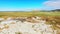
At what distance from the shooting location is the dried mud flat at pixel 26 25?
2051mm

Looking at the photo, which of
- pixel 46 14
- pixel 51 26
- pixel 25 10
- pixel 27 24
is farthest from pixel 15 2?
pixel 51 26

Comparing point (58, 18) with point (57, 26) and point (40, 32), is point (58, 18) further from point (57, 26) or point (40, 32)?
point (40, 32)

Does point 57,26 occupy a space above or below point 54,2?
below

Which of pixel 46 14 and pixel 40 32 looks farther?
pixel 46 14

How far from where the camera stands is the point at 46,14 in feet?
7.27

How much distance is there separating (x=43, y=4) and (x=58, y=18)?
0.39 meters

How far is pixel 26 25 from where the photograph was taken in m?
2.15

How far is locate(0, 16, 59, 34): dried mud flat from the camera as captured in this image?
80.7 inches

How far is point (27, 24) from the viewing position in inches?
84.9

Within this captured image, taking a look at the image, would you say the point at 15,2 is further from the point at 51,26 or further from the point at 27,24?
the point at 51,26

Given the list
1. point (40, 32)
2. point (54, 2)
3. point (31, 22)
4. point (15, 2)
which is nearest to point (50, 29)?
point (40, 32)

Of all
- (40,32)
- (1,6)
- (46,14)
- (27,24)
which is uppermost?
(1,6)

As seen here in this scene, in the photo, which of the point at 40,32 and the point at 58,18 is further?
the point at 58,18

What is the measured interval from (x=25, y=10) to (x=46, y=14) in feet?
1.31
